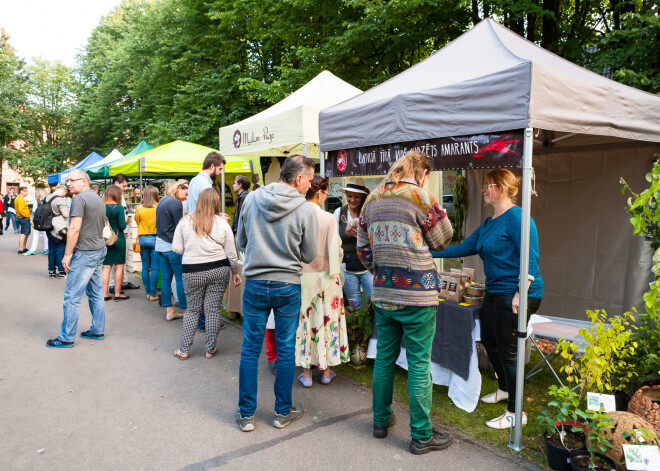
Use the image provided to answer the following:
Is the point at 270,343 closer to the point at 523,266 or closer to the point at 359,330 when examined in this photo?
the point at 359,330

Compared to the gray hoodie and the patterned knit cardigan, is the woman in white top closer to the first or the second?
the gray hoodie

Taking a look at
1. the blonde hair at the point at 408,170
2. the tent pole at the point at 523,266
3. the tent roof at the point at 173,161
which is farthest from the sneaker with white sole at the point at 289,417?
the tent roof at the point at 173,161

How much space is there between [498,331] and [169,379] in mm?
2873

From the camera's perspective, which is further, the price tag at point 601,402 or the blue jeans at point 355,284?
the blue jeans at point 355,284

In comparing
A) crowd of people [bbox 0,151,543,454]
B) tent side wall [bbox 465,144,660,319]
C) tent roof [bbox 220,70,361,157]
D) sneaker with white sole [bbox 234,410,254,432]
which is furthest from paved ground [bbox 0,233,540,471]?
tent side wall [bbox 465,144,660,319]

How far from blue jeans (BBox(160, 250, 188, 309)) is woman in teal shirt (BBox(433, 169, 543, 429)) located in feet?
12.7

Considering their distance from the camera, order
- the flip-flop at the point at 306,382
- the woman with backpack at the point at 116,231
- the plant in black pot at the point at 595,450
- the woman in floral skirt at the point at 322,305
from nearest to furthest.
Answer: the plant in black pot at the point at 595,450 → the woman in floral skirt at the point at 322,305 → the flip-flop at the point at 306,382 → the woman with backpack at the point at 116,231

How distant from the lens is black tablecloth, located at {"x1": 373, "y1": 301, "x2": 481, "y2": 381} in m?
3.66

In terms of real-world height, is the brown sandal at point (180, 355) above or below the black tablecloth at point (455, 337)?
below

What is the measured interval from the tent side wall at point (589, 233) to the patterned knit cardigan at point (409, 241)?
10.5 feet

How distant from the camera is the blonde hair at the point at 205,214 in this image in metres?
4.59

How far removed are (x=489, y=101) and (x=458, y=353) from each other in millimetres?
1916

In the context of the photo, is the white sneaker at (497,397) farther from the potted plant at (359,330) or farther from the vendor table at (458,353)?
the potted plant at (359,330)

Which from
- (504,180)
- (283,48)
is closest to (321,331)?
(504,180)
